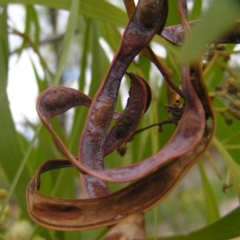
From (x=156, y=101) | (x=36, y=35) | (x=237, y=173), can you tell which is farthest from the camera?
(x=36, y=35)

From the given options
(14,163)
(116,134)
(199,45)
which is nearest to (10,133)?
(14,163)

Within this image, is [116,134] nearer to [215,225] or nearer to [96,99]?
[96,99]

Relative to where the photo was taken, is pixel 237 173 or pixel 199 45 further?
pixel 237 173

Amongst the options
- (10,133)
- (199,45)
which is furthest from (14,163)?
(199,45)

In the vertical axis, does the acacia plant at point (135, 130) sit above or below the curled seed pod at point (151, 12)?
below

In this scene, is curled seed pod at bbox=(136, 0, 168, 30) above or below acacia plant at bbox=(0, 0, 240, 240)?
above

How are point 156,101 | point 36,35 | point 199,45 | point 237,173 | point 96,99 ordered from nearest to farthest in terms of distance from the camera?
point 199,45, point 96,99, point 237,173, point 156,101, point 36,35

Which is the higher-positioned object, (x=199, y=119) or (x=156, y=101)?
(x=199, y=119)

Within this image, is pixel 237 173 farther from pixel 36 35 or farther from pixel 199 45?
pixel 36 35
